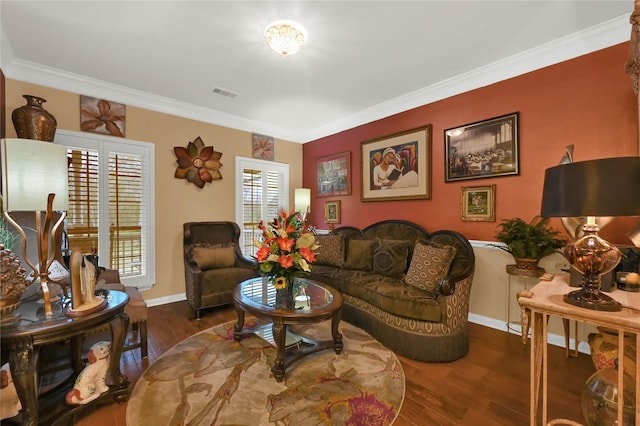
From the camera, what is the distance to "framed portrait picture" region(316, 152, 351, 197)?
178 inches

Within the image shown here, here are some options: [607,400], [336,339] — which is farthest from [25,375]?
[607,400]

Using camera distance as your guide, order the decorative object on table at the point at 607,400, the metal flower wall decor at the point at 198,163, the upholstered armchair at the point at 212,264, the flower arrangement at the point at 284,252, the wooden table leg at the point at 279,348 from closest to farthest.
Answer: the decorative object on table at the point at 607,400, the wooden table leg at the point at 279,348, the flower arrangement at the point at 284,252, the upholstered armchair at the point at 212,264, the metal flower wall decor at the point at 198,163

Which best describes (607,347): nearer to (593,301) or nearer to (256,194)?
(593,301)

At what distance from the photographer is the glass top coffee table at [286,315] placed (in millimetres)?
1987

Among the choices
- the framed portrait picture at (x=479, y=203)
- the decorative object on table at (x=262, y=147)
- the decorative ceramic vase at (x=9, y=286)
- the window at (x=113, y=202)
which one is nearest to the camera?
the decorative ceramic vase at (x=9, y=286)

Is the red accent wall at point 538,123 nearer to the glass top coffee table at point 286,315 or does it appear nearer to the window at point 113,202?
the glass top coffee table at point 286,315

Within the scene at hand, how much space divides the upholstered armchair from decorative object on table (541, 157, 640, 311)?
3.11 meters

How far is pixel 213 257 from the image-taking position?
3570 millimetres

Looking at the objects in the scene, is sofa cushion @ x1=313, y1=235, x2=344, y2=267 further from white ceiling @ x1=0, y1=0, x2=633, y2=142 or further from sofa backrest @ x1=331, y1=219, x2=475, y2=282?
white ceiling @ x1=0, y1=0, x2=633, y2=142

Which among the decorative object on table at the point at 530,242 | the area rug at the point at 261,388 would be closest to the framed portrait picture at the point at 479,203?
the decorative object on table at the point at 530,242

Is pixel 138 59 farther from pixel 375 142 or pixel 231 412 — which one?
pixel 231 412

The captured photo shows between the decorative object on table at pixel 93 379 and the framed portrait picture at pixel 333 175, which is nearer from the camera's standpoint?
the decorative object on table at pixel 93 379

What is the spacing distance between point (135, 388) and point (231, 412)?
83cm

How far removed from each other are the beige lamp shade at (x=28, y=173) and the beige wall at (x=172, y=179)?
4.82ft
